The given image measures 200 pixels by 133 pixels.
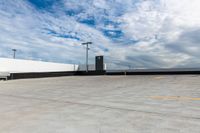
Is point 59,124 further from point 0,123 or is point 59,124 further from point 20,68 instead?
point 20,68

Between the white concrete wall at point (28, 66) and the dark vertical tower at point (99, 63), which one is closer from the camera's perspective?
the white concrete wall at point (28, 66)

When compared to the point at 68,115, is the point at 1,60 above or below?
above

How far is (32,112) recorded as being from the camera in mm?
5000

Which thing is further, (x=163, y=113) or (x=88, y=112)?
(x=88, y=112)

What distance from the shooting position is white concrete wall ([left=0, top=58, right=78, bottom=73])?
22.1 m

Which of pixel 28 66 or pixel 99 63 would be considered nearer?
pixel 28 66

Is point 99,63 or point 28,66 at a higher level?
point 99,63

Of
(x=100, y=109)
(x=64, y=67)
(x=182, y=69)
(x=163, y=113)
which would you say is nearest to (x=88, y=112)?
(x=100, y=109)

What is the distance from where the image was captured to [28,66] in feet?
81.6

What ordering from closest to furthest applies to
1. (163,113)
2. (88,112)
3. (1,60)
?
(163,113) → (88,112) → (1,60)

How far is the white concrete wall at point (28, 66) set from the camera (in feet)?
72.4

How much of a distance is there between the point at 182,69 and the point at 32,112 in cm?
2411

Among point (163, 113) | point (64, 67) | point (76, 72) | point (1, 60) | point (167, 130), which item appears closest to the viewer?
point (167, 130)

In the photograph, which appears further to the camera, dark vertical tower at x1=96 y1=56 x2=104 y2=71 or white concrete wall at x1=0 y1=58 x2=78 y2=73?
dark vertical tower at x1=96 y1=56 x2=104 y2=71
